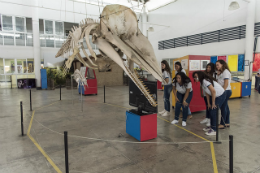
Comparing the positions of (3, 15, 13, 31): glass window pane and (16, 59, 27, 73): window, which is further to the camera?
(16, 59, 27, 73): window

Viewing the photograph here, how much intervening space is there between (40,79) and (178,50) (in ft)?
42.3

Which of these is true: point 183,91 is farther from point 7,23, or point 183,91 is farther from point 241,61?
point 7,23

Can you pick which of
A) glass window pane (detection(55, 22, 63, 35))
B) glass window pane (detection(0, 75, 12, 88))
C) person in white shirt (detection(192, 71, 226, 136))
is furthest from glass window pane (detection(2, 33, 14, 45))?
person in white shirt (detection(192, 71, 226, 136))

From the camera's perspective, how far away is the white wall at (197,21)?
13.8 m

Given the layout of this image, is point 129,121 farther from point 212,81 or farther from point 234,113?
point 234,113

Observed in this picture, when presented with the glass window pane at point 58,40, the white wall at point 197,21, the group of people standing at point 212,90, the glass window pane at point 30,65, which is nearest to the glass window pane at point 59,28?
the glass window pane at point 58,40

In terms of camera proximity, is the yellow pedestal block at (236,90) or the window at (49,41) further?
Answer: the window at (49,41)

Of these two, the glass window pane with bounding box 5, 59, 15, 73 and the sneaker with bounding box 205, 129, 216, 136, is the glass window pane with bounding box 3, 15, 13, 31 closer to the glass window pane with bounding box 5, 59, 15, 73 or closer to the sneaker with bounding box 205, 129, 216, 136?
the glass window pane with bounding box 5, 59, 15, 73

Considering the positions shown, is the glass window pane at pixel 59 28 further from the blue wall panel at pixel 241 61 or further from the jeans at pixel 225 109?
the jeans at pixel 225 109

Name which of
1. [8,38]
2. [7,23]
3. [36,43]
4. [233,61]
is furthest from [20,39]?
[233,61]

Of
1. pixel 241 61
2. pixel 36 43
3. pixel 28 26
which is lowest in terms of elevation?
pixel 241 61

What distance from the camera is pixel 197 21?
16.5 m

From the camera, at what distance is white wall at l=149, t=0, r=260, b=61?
1377cm

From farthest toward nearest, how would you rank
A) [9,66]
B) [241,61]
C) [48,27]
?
[48,27] → [9,66] → [241,61]
